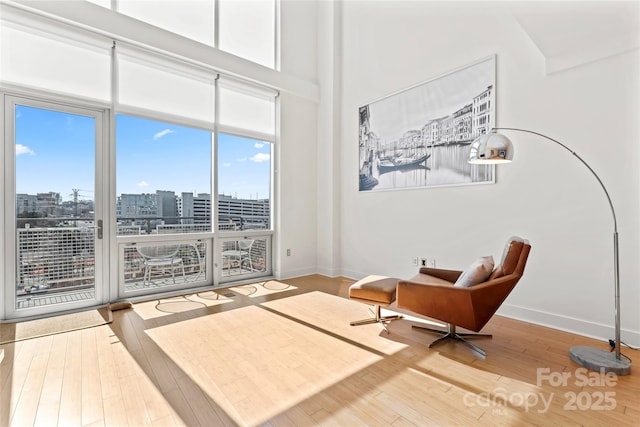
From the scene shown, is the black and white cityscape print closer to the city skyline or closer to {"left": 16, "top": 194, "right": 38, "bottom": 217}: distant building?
the city skyline

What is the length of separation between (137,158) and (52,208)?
1.13 m

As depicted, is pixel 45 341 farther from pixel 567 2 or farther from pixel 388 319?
pixel 567 2

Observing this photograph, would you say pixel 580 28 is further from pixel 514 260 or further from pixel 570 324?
pixel 570 324

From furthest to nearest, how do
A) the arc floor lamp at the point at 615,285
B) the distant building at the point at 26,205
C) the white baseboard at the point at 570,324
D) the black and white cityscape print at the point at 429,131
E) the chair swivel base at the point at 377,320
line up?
the black and white cityscape print at the point at 429,131 → the distant building at the point at 26,205 → the chair swivel base at the point at 377,320 → the white baseboard at the point at 570,324 → the arc floor lamp at the point at 615,285

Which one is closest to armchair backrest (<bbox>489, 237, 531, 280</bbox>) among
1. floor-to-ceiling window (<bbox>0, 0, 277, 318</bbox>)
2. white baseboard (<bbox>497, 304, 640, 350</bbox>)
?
white baseboard (<bbox>497, 304, 640, 350</bbox>)

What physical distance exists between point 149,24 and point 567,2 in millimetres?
4709

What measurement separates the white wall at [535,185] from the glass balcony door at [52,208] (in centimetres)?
411

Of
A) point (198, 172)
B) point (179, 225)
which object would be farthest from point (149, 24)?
point (179, 225)

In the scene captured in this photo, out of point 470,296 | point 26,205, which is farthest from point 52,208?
point 470,296

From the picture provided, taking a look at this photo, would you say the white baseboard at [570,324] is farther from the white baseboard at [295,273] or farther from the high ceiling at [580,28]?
the white baseboard at [295,273]

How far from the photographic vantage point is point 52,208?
143 inches

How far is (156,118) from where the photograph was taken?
428 centimetres

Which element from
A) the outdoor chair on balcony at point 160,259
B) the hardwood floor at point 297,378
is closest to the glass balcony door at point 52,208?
the outdoor chair on balcony at point 160,259

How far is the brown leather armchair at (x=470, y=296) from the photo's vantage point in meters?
2.49
